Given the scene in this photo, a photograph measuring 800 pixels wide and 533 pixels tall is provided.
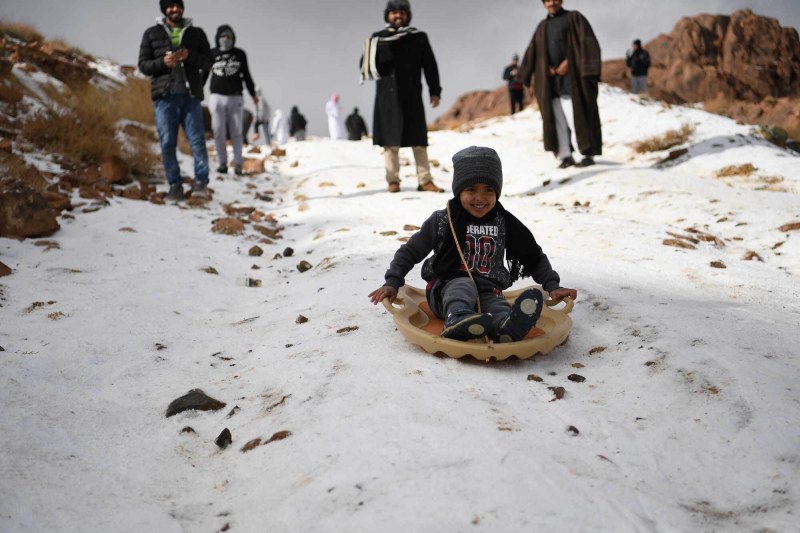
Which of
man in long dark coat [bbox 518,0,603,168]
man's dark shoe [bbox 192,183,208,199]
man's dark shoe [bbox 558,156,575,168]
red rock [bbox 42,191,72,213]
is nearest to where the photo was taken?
red rock [bbox 42,191,72,213]

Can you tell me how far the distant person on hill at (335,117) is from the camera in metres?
22.0

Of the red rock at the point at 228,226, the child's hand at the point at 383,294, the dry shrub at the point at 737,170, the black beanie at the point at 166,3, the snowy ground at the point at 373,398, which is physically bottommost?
the snowy ground at the point at 373,398

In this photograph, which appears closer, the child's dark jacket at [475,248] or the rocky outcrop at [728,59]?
the child's dark jacket at [475,248]

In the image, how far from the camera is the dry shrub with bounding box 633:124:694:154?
31.1 feet

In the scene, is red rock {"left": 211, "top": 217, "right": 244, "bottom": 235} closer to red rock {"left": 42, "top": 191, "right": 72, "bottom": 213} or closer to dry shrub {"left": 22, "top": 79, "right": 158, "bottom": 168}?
red rock {"left": 42, "top": 191, "right": 72, "bottom": 213}

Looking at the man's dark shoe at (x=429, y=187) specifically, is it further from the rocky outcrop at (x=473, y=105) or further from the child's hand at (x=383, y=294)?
the rocky outcrop at (x=473, y=105)

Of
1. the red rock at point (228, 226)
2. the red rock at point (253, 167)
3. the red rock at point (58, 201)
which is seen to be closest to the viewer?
the red rock at point (58, 201)

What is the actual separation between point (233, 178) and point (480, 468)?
26.8 ft

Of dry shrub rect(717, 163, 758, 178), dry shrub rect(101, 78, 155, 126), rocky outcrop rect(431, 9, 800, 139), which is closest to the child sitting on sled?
dry shrub rect(717, 163, 758, 178)

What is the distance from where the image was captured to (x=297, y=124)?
850 inches

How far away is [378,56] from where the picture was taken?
687 centimetres

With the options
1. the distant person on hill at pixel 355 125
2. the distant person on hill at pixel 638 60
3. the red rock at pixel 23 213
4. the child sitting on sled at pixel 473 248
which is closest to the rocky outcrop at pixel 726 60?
the distant person on hill at pixel 355 125

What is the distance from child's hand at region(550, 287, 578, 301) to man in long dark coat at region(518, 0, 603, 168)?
541cm

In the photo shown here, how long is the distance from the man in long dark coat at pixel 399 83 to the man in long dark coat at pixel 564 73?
1553 millimetres
